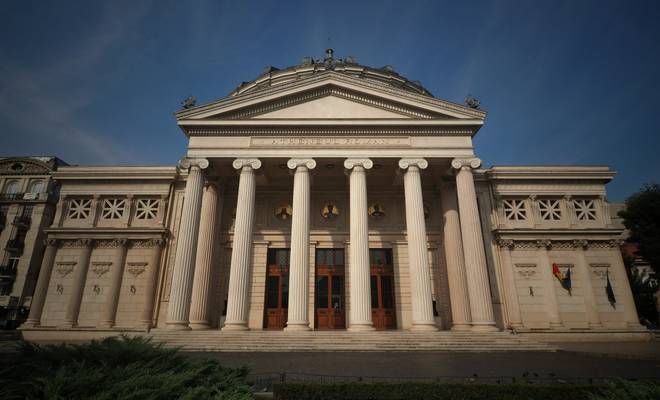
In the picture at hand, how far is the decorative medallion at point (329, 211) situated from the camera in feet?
79.0

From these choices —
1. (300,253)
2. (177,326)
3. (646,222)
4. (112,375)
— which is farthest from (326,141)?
(646,222)

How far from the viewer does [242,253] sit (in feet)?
59.9

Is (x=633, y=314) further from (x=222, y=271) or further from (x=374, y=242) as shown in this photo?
(x=222, y=271)

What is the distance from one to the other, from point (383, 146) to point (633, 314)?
58.2 feet

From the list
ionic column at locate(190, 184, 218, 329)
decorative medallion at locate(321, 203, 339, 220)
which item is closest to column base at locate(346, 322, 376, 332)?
ionic column at locate(190, 184, 218, 329)

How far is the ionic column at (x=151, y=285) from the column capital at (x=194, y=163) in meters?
5.89

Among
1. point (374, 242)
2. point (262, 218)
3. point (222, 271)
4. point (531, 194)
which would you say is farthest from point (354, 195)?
point (531, 194)

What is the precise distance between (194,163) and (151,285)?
323 inches

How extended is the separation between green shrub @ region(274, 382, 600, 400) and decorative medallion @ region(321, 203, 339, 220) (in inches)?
702

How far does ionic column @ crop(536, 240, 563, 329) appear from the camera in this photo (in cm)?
2141

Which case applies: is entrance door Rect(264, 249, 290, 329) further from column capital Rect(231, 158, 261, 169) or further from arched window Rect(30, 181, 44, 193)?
arched window Rect(30, 181, 44, 193)

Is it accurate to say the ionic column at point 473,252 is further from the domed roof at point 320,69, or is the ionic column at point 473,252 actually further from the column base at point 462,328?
the domed roof at point 320,69

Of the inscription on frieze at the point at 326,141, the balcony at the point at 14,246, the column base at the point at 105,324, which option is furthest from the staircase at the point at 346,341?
the balcony at the point at 14,246

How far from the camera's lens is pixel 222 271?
22.8 metres
